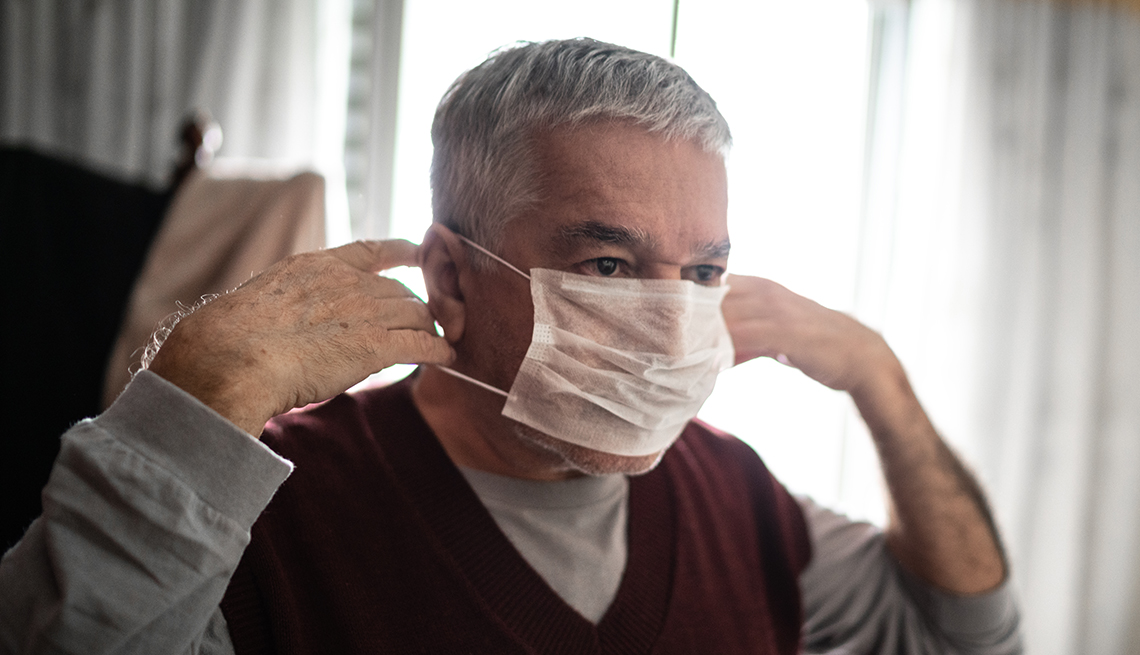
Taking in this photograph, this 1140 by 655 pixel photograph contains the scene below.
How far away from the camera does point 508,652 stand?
977 mm

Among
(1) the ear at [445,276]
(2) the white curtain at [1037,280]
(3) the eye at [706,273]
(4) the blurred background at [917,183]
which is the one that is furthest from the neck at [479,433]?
(2) the white curtain at [1037,280]

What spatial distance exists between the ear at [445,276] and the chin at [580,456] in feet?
0.60

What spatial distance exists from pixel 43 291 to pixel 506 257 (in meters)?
1.25

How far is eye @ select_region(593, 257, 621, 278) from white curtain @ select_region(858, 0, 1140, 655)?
196 cm

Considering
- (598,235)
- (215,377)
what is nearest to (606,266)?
(598,235)

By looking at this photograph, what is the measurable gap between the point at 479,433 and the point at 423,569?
0.75 feet

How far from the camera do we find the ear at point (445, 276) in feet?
3.58

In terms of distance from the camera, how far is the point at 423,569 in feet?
3.27

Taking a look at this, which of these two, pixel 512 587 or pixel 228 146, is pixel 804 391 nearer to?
pixel 512 587

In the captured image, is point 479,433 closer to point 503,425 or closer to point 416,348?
point 503,425

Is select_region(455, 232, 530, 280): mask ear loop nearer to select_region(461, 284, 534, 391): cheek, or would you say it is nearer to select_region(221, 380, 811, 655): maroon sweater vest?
select_region(461, 284, 534, 391): cheek

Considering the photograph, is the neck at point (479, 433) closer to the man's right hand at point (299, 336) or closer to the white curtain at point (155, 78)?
the man's right hand at point (299, 336)

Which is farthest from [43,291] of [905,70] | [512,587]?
[905,70]

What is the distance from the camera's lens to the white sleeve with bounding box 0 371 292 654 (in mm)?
652
